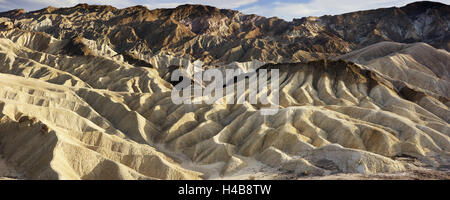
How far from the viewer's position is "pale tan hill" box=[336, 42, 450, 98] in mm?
87750

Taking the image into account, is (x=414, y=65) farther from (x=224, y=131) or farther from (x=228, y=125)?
(x=224, y=131)

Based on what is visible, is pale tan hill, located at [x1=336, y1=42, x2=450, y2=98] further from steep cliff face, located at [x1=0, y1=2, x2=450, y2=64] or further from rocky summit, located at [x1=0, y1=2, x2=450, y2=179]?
steep cliff face, located at [x1=0, y1=2, x2=450, y2=64]

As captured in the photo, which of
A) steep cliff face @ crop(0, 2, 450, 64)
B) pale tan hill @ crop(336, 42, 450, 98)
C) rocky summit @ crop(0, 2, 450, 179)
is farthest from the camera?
steep cliff face @ crop(0, 2, 450, 64)

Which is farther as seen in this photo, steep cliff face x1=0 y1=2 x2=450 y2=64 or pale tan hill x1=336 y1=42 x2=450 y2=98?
steep cliff face x1=0 y1=2 x2=450 y2=64

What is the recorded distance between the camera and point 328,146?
140 feet

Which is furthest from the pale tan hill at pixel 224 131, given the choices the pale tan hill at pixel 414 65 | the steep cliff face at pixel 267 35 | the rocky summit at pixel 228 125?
the steep cliff face at pixel 267 35

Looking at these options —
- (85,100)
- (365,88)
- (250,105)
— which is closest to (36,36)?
(85,100)

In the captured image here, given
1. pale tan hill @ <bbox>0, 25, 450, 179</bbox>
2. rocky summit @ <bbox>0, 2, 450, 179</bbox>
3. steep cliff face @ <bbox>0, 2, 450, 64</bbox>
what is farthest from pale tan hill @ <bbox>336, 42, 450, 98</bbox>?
steep cliff face @ <bbox>0, 2, 450, 64</bbox>

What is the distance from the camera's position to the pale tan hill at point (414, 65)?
87.8 meters

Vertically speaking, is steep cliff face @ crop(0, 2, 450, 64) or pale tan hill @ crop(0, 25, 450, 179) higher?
steep cliff face @ crop(0, 2, 450, 64)

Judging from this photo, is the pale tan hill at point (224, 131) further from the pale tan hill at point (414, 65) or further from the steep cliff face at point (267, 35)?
the steep cliff face at point (267, 35)

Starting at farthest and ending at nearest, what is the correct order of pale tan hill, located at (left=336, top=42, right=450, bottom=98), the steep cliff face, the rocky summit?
1. the steep cliff face
2. pale tan hill, located at (left=336, top=42, right=450, bottom=98)
3. the rocky summit
